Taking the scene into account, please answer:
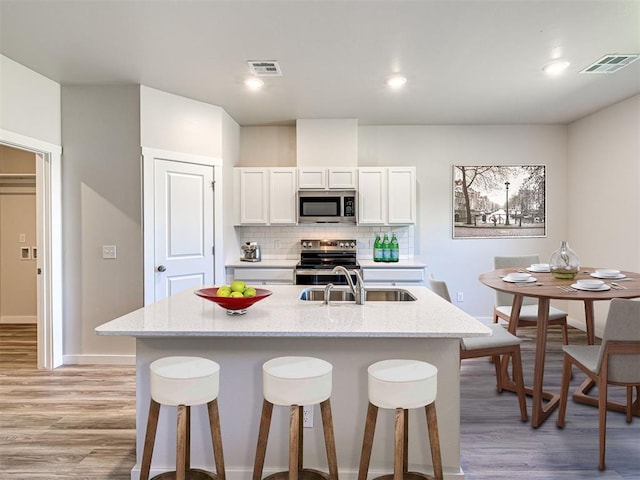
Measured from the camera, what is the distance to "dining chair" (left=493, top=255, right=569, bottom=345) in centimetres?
334

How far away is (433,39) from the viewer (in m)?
2.76

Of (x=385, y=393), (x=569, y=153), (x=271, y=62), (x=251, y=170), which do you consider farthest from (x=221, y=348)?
(x=569, y=153)

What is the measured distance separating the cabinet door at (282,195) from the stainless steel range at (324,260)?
445 mm

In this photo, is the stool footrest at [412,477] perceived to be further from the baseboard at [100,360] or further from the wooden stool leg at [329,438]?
the baseboard at [100,360]

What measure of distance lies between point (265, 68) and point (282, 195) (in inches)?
67.5

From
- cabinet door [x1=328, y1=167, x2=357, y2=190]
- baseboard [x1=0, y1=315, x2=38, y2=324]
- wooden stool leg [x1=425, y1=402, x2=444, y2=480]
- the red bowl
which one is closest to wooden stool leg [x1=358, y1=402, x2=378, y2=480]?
wooden stool leg [x1=425, y1=402, x2=444, y2=480]

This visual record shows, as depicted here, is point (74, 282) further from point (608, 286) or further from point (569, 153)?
point (569, 153)

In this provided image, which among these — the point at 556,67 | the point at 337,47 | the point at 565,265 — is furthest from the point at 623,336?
the point at 337,47

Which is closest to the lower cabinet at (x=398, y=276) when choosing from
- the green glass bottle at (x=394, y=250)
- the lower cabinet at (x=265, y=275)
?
the green glass bottle at (x=394, y=250)

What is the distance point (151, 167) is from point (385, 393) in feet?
10.1

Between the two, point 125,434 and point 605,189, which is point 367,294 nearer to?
point 125,434

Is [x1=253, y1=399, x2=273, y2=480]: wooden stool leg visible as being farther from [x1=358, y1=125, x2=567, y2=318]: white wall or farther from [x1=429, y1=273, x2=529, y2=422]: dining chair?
[x1=358, y1=125, x2=567, y2=318]: white wall

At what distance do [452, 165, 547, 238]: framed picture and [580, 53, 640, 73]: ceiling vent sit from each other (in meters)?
1.85

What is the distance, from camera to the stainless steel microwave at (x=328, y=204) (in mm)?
4676
